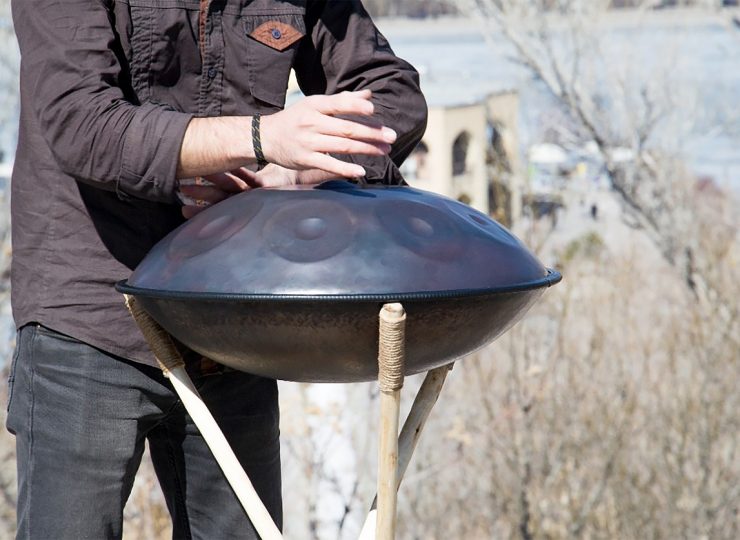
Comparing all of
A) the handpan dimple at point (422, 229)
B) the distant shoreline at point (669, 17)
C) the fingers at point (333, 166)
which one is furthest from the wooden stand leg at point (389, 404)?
the distant shoreline at point (669, 17)

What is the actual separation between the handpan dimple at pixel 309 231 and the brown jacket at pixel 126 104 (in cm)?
15

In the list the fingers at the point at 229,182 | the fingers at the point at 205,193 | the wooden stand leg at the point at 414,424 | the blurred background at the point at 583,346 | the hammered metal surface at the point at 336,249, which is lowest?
the blurred background at the point at 583,346

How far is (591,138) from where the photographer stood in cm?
1019

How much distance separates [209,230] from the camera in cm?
143

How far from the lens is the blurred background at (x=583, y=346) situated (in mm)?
4961

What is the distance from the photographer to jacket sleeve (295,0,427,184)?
1676mm

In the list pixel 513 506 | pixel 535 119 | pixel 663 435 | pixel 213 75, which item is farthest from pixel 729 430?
pixel 213 75

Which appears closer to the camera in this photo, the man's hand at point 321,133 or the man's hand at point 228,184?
the man's hand at point 321,133

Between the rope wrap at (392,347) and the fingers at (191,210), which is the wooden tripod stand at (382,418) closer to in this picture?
the rope wrap at (392,347)

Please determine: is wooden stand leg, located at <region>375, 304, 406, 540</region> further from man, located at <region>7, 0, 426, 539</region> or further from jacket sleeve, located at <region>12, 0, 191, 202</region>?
jacket sleeve, located at <region>12, 0, 191, 202</region>

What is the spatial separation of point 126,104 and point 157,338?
1.06 feet

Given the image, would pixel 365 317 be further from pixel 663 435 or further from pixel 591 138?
pixel 591 138

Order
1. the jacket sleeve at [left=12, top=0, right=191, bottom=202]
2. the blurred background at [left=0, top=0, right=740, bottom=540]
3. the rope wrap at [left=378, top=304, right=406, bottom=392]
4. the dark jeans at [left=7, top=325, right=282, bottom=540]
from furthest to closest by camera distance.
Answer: the blurred background at [left=0, top=0, right=740, bottom=540], the dark jeans at [left=7, top=325, right=282, bottom=540], the jacket sleeve at [left=12, top=0, right=191, bottom=202], the rope wrap at [left=378, top=304, right=406, bottom=392]

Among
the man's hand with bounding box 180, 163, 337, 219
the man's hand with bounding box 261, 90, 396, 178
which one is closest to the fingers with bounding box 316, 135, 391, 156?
the man's hand with bounding box 261, 90, 396, 178
